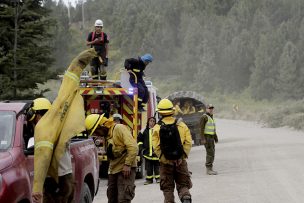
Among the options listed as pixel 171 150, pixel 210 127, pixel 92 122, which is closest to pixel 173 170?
pixel 171 150

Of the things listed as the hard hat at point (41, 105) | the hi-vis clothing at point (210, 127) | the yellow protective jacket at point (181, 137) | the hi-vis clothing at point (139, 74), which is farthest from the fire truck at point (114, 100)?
the hard hat at point (41, 105)

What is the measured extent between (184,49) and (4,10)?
63436 millimetres

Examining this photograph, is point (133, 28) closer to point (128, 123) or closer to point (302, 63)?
point (302, 63)

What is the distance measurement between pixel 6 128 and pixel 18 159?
603 millimetres

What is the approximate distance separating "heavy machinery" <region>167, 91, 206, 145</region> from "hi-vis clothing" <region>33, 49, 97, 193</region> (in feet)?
64.4

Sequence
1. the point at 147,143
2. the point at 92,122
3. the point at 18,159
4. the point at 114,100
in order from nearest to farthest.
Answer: the point at 18,159, the point at 92,122, the point at 147,143, the point at 114,100

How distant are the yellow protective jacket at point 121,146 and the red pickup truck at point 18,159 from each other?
1.36 ft

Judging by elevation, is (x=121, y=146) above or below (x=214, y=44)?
below

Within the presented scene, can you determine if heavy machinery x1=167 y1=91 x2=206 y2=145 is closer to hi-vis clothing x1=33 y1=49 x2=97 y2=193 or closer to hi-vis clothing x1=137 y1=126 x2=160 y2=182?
hi-vis clothing x1=137 y1=126 x2=160 y2=182

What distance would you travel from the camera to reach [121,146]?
27.6 feet

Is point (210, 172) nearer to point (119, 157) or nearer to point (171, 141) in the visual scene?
point (171, 141)

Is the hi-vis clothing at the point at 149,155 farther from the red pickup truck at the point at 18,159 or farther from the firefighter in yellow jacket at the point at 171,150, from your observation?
the red pickup truck at the point at 18,159

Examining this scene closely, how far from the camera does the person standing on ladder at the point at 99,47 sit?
1563 cm

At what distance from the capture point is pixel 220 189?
42.3ft
